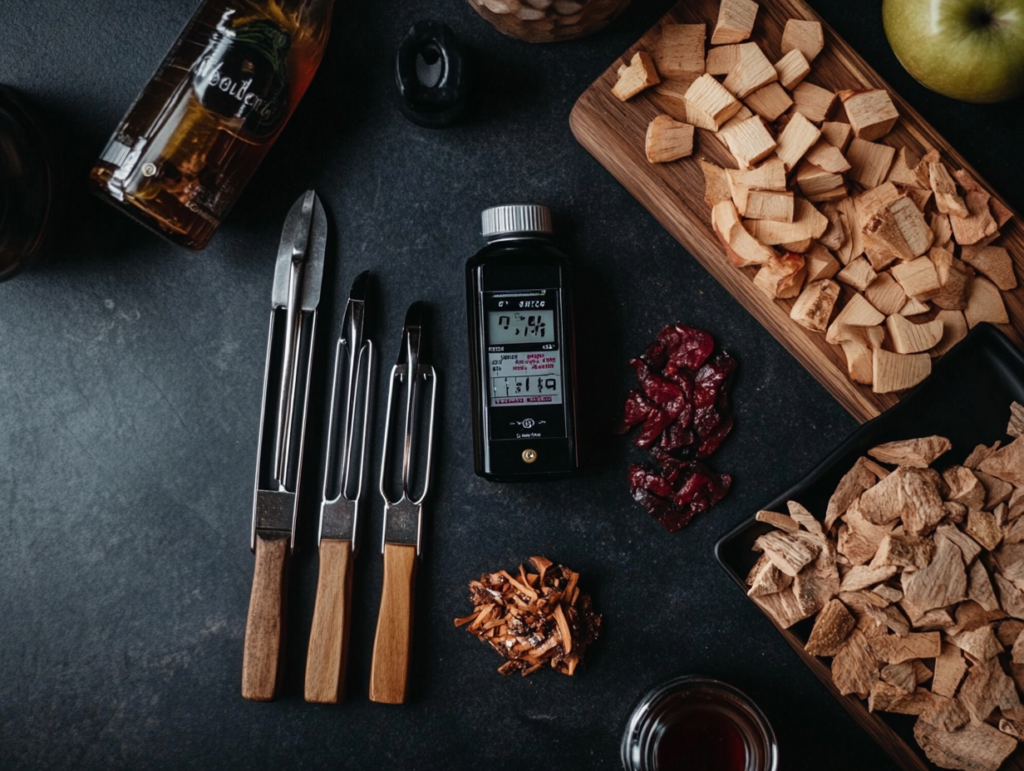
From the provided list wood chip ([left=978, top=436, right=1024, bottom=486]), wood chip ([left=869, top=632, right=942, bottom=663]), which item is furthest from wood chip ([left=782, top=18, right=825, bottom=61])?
wood chip ([left=869, top=632, right=942, bottom=663])

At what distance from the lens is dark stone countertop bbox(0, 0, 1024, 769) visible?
125cm

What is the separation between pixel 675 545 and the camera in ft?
4.13

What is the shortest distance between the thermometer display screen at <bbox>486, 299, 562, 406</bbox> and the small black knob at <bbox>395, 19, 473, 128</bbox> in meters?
0.32

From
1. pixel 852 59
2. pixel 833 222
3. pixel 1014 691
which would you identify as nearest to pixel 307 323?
pixel 833 222

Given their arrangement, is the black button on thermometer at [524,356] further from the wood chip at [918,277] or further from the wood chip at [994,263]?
the wood chip at [994,263]

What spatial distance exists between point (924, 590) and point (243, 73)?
3.81 ft

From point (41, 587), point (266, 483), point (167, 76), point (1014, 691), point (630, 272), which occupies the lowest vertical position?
point (41, 587)

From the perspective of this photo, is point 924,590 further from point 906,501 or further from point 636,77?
point 636,77

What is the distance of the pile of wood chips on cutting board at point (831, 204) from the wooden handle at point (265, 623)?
837 mm

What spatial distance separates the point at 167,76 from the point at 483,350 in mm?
602

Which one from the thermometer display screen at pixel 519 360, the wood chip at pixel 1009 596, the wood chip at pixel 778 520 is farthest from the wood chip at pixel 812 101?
the wood chip at pixel 1009 596

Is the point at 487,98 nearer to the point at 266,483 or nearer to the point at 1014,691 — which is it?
the point at 266,483

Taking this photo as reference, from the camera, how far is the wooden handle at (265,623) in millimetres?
1224

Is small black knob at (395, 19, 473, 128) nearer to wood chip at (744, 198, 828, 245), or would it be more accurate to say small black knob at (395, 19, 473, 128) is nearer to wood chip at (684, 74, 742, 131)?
wood chip at (684, 74, 742, 131)
